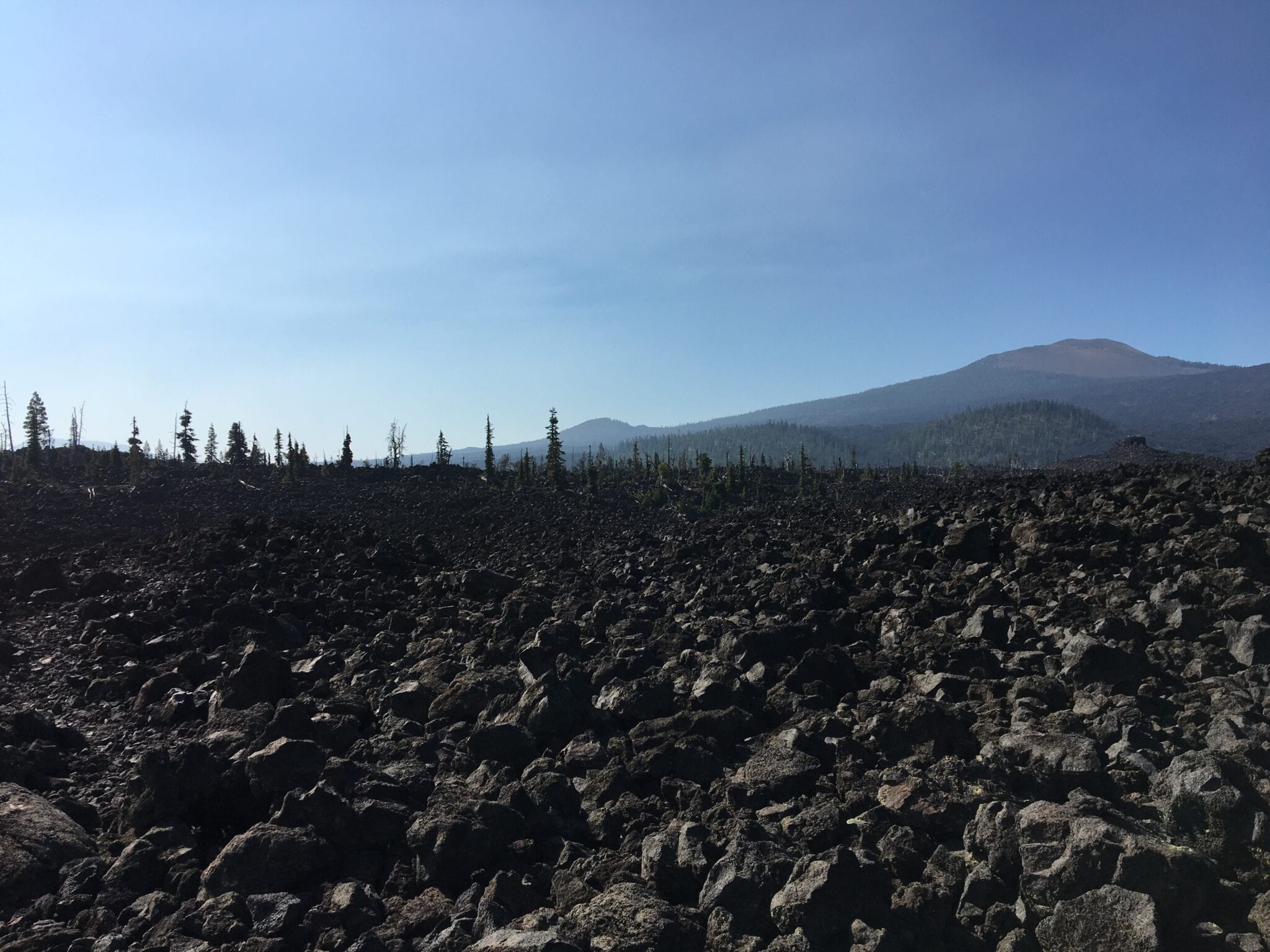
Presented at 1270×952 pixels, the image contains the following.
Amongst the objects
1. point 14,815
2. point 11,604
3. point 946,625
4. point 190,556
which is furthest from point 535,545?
point 14,815

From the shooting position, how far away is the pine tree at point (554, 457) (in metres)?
76.8

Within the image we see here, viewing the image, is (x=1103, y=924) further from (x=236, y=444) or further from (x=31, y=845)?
(x=236, y=444)

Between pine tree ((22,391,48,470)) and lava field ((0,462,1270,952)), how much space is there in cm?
6695

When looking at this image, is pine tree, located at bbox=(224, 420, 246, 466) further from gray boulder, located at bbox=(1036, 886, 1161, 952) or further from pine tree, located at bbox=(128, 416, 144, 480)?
gray boulder, located at bbox=(1036, 886, 1161, 952)

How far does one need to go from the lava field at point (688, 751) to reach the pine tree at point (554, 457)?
53697 mm

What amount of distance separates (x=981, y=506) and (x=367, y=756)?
66.1 feet

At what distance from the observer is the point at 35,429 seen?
81.4 meters

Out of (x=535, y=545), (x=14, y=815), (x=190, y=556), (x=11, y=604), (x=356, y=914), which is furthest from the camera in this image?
(x=535, y=545)

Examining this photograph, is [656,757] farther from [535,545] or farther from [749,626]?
[535,545]

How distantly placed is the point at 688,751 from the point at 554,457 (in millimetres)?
72544

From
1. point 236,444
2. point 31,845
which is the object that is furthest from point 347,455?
point 31,845

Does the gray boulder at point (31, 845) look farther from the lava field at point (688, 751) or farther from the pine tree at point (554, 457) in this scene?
the pine tree at point (554, 457)

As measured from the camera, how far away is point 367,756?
11.6 meters

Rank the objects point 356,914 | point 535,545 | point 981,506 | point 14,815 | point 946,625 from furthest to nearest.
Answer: point 535,545 < point 981,506 < point 946,625 < point 14,815 < point 356,914
